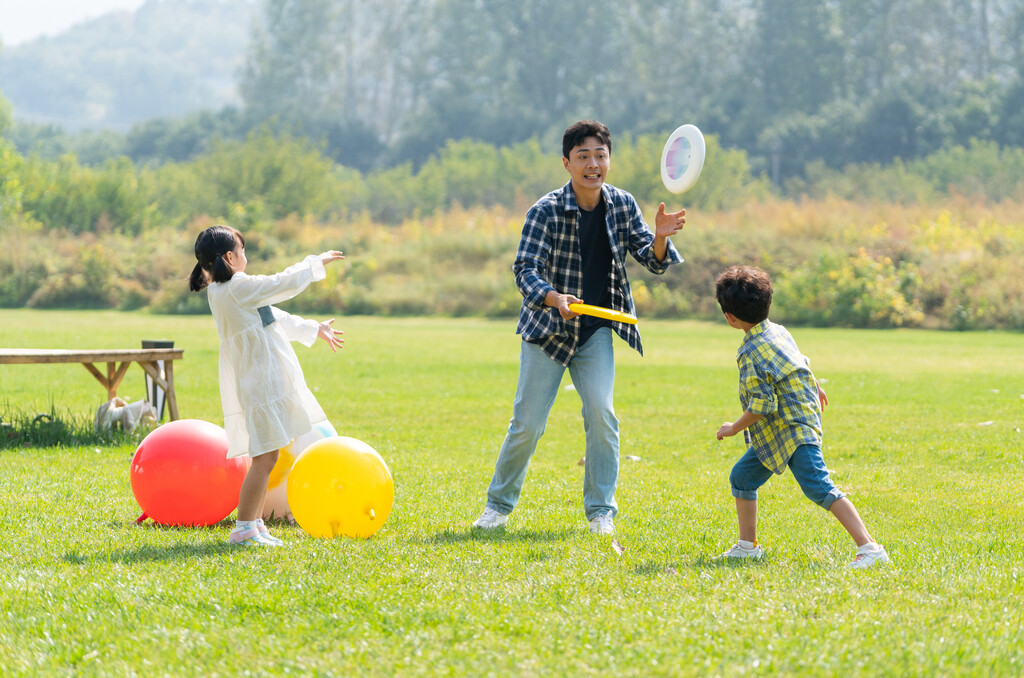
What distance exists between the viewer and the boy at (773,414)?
4738 mm

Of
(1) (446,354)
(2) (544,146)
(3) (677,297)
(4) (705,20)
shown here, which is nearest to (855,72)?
(4) (705,20)

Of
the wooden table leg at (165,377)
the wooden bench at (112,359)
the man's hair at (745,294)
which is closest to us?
the man's hair at (745,294)

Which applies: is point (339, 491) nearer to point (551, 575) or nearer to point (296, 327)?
point (296, 327)

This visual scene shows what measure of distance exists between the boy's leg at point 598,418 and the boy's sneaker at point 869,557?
140 cm

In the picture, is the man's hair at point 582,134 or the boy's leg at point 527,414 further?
the boy's leg at point 527,414

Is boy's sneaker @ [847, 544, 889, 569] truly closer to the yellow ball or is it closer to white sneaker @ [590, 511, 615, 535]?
white sneaker @ [590, 511, 615, 535]

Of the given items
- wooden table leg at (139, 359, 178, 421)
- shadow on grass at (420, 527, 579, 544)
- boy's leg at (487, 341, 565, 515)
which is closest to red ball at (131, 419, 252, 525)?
shadow on grass at (420, 527, 579, 544)

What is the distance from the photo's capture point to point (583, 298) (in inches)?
228

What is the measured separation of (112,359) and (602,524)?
538 centimetres

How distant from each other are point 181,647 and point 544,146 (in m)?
75.2

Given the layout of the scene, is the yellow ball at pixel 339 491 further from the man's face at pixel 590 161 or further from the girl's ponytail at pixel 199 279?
the man's face at pixel 590 161

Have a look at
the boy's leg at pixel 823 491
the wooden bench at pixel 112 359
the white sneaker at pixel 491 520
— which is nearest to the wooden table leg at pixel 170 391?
the wooden bench at pixel 112 359

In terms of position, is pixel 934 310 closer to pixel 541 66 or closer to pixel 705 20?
pixel 705 20

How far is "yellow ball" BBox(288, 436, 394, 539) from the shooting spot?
5422 millimetres
